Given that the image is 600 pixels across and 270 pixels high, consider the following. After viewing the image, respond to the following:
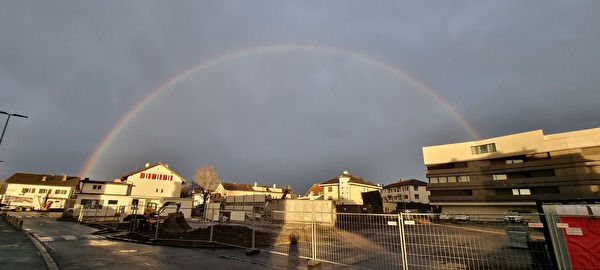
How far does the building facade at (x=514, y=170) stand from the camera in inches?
1778

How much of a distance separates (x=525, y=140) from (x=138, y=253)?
211 feet

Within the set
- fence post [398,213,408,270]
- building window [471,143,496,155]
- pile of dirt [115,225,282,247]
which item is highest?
building window [471,143,496,155]

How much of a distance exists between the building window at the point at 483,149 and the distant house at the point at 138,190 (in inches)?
2350

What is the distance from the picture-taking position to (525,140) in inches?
2014

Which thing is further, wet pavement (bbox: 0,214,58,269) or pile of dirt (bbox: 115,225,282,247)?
pile of dirt (bbox: 115,225,282,247)

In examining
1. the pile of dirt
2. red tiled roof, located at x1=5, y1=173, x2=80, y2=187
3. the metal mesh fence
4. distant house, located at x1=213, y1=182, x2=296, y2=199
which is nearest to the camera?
the metal mesh fence

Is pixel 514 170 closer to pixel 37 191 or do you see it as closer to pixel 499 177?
pixel 499 177

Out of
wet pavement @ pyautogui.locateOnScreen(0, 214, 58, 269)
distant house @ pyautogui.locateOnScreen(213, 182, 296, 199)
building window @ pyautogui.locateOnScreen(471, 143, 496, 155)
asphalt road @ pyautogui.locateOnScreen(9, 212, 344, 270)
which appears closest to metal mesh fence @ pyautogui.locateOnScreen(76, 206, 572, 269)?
asphalt road @ pyautogui.locateOnScreen(9, 212, 344, 270)

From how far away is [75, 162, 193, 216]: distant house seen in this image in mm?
49469

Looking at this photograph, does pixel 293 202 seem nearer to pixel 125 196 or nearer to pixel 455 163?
pixel 125 196

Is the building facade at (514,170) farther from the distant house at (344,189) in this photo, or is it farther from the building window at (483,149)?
the distant house at (344,189)

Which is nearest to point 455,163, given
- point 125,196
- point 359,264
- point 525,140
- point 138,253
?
point 525,140

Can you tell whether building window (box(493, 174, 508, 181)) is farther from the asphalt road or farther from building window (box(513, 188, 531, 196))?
the asphalt road

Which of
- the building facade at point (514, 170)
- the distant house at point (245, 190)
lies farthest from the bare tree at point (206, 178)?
the building facade at point (514, 170)
